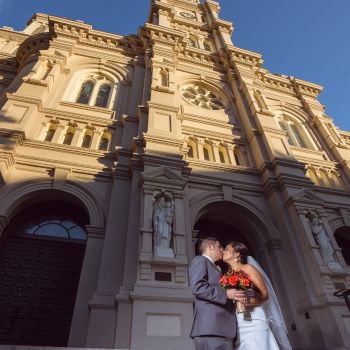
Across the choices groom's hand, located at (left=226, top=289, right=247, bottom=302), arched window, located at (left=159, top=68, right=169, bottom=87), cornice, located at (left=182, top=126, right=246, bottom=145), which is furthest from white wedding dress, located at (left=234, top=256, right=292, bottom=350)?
arched window, located at (left=159, top=68, right=169, bottom=87)

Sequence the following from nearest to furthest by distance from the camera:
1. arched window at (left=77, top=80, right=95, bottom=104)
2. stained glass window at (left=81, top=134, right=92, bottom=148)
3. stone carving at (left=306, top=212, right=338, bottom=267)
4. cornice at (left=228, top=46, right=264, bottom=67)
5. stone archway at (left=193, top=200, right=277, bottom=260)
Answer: stone carving at (left=306, top=212, right=338, bottom=267) → stone archway at (left=193, top=200, right=277, bottom=260) → stained glass window at (left=81, top=134, right=92, bottom=148) → arched window at (left=77, top=80, right=95, bottom=104) → cornice at (left=228, top=46, right=264, bottom=67)

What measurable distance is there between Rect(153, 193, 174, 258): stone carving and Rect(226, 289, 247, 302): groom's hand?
4.29 meters

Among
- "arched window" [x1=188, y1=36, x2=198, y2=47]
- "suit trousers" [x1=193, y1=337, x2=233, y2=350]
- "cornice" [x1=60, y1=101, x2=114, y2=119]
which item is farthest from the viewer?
"arched window" [x1=188, y1=36, x2=198, y2=47]

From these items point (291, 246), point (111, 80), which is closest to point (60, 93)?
point (111, 80)

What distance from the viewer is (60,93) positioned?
12.5m

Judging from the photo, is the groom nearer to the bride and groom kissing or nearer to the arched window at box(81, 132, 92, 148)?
the bride and groom kissing

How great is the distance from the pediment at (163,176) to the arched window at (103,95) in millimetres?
6453

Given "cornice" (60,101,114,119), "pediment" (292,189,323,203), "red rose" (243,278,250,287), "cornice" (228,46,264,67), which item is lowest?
"red rose" (243,278,250,287)

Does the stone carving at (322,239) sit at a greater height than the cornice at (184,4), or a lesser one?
lesser

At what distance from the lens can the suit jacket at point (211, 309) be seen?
2.73m

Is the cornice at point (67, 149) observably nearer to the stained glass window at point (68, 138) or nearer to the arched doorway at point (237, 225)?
the stained glass window at point (68, 138)

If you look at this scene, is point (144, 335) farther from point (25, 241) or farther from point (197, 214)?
point (25, 241)

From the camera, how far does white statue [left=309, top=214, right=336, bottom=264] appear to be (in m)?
8.48

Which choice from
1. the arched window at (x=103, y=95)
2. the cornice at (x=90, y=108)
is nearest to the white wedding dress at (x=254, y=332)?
the cornice at (x=90, y=108)
